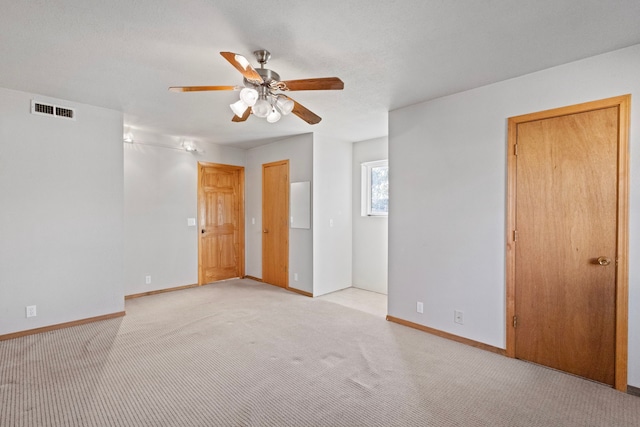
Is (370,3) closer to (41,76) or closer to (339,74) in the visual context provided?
(339,74)

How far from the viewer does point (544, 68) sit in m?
2.59

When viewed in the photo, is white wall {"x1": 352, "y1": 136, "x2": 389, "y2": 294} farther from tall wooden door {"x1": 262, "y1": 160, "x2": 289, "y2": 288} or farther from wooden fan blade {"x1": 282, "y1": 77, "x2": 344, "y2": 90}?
wooden fan blade {"x1": 282, "y1": 77, "x2": 344, "y2": 90}

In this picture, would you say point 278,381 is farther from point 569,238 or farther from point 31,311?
point 31,311

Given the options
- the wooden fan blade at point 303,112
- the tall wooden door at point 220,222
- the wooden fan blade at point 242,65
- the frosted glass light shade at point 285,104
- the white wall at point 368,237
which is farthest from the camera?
the tall wooden door at point 220,222

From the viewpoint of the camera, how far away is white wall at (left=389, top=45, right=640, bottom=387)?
233cm

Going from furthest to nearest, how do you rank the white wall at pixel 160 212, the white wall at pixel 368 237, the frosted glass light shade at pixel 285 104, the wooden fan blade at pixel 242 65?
the white wall at pixel 368 237 < the white wall at pixel 160 212 < the frosted glass light shade at pixel 285 104 < the wooden fan blade at pixel 242 65

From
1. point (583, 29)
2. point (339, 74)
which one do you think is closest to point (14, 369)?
point (339, 74)

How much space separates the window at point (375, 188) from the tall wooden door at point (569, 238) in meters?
2.41

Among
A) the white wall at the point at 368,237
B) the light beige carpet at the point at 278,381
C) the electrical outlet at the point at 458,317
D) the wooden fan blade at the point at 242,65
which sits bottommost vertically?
the light beige carpet at the point at 278,381

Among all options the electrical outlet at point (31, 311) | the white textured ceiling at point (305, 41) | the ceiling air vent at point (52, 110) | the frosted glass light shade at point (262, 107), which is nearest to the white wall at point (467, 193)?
the white textured ceiling at point (305, 41)

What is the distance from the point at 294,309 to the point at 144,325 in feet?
5.74

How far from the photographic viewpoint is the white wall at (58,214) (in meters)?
3.14

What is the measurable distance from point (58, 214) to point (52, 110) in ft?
3.65

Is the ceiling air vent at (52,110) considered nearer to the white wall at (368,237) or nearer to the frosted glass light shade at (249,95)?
the frosted glass light shade at (249,95)
